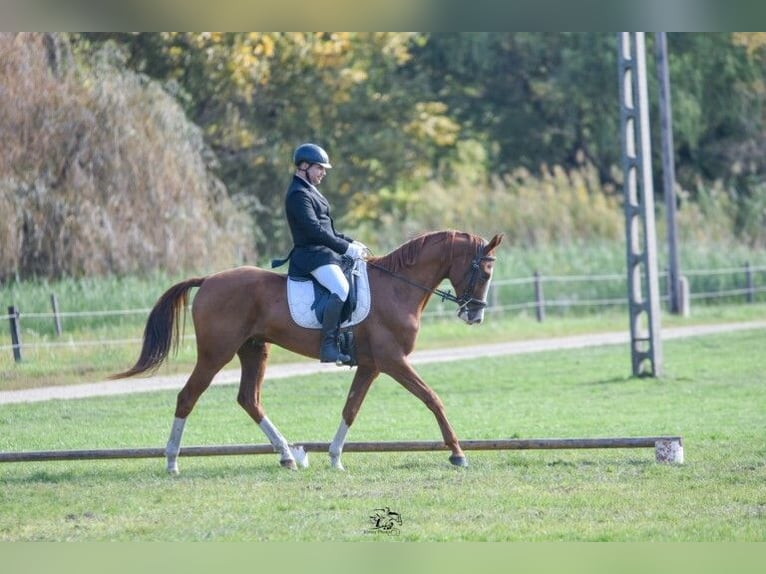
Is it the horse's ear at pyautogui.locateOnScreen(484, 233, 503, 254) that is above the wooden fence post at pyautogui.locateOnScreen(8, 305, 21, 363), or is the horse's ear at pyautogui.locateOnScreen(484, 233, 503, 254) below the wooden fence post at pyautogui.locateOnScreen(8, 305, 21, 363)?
above

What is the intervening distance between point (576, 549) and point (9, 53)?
663 inches

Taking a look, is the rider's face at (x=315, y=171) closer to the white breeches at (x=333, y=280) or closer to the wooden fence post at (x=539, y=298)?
the white breeches at (x=333, y=280)

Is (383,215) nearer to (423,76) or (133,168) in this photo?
(423,76)

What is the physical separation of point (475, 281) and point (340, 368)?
1046cm

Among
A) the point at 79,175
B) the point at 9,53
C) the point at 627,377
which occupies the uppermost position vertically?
the point at 9,53

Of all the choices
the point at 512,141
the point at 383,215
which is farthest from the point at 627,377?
the point at 512,141

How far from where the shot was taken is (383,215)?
4119 centimetres

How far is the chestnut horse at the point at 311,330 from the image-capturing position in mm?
12664

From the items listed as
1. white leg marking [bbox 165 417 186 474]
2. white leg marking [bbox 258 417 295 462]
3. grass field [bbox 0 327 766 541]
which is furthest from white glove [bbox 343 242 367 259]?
white leg marking [bbox 165 417 186 474]

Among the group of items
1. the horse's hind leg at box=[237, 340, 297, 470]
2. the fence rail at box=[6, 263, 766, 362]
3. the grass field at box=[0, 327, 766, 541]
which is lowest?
the fence rail at box=[6, 263, 766, 362]

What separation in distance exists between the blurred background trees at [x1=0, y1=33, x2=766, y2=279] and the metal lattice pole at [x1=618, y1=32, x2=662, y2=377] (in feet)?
30.7

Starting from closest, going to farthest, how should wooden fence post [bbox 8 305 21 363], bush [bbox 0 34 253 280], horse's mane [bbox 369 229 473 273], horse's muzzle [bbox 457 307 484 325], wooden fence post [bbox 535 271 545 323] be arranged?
horse's muzzle [bbox 457 307 484 325] → horse's mane [bbox 369 229 473 273] → wooden fence post [bbox 8 305 21 363] → bush [bbox 0 34 253 280] → wooden fence post [bbox 535 271 545 323]

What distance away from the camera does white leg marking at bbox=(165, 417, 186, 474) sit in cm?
1247

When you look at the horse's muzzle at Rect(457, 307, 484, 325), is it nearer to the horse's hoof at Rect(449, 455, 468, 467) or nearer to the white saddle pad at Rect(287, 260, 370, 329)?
the white saddle pad at Rect(287, 260, 370, 329)
